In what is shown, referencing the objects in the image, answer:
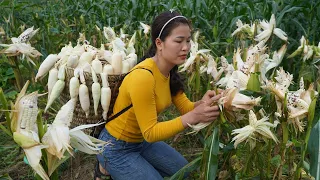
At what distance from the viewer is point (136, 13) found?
4.65 metres

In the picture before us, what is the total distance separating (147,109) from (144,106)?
21 mm

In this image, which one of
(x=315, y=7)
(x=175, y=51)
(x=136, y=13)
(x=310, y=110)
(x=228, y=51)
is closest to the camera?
(x=310, y=110)

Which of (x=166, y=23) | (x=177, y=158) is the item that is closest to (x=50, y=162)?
(x=166, y=23)

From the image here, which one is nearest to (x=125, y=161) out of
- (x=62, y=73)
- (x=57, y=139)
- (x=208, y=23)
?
(x=62, y=73)

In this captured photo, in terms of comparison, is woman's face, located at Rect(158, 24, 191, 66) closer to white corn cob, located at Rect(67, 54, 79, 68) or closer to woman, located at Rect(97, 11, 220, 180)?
woman, located at Rect(97, 11, 220, 180)

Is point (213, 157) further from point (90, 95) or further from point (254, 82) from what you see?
point (90, 95)

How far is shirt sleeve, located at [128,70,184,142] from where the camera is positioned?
1.97 meters

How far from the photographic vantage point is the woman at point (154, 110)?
1.97m

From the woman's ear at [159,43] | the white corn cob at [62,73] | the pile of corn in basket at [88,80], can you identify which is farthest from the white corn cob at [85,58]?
the woman's ear at [159,43]

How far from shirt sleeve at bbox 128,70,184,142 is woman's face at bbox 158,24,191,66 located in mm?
137

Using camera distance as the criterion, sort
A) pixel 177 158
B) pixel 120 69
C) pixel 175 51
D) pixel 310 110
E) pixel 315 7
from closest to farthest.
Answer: pixel 310 110 → pixel 175 51 → pixel 120 69 → pixel 177 158 → pixel 315 7

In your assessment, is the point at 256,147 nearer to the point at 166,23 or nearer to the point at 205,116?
the point at 205,116

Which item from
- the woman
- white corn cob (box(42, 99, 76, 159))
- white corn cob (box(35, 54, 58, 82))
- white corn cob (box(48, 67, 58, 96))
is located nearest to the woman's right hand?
the woman

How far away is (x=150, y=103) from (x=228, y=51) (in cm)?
144
